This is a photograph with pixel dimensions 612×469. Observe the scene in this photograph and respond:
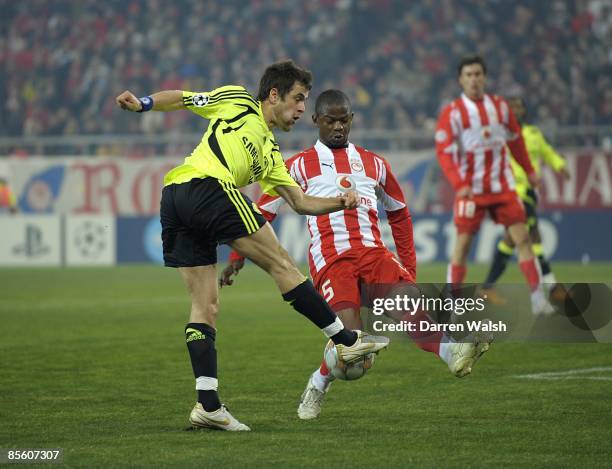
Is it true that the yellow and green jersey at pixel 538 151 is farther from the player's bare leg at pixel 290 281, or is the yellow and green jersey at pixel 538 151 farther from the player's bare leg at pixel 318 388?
the player's bare leg at pixel 290 281

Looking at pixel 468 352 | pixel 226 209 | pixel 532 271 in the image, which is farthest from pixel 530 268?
pixel 226 209

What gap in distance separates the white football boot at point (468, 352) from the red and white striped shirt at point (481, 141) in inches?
202

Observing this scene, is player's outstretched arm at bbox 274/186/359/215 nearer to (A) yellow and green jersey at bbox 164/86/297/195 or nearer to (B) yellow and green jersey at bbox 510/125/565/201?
(A) yellow and green jersey at bbox 164/86/297/195

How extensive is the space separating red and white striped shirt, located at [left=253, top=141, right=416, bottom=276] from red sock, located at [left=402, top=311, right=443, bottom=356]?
0.52m

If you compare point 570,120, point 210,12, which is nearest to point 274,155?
point 570,120

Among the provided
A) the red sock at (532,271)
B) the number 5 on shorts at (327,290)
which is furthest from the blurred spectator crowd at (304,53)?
the number 5 on shorts at (327,290)

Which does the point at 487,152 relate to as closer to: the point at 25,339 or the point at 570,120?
the point at 25,339

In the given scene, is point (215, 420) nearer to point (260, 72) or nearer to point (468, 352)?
point (468, 352)

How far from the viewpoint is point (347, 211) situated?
22.0 ft

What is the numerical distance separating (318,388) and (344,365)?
379 mm

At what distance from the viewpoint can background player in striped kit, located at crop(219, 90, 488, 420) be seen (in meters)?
6.38

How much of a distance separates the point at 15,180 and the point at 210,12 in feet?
23.0

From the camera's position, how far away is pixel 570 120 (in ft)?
70.8

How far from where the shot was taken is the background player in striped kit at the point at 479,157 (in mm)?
10891
